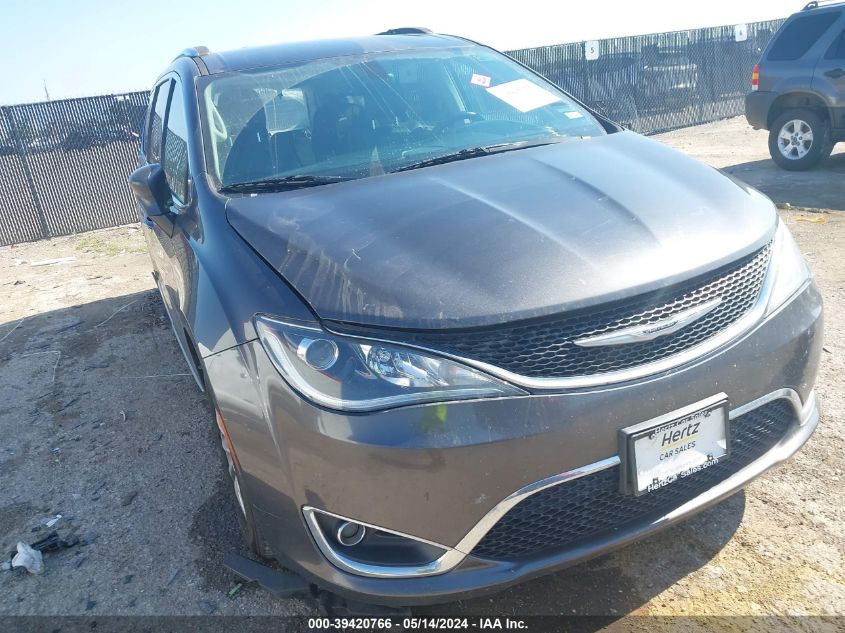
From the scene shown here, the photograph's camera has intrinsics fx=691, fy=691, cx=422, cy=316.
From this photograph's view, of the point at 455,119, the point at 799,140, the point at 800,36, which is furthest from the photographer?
the point at 799,140

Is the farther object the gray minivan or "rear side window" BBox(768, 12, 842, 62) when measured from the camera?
"rear side window" BBox(768, 12, 842, 62)

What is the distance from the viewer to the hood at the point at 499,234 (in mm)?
1845

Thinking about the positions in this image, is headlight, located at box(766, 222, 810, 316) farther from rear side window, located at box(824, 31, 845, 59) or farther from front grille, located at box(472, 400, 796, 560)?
rear side window, located at box(824, 31, 845, 59)

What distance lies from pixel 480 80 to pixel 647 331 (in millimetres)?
1996

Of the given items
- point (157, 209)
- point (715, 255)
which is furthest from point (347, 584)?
point (157, 209)

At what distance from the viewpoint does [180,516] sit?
295 centimetres

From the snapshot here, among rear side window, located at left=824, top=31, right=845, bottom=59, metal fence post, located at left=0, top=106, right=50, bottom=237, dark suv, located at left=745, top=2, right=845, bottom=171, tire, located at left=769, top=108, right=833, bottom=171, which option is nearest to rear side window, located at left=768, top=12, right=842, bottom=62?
dark suv, located at left=745, top=2, right=845, bottom=171

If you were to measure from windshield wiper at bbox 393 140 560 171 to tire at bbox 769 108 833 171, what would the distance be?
699 cm

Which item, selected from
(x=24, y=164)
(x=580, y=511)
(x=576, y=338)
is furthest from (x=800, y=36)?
(x=24, y=164)

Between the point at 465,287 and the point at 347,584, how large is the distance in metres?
0.86

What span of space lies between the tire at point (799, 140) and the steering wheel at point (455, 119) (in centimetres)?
701

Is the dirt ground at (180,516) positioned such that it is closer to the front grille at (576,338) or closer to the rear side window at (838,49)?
the front grille at (576,338)

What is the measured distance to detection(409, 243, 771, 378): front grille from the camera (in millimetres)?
1793

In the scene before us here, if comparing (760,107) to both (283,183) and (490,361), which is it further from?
(490,361)
